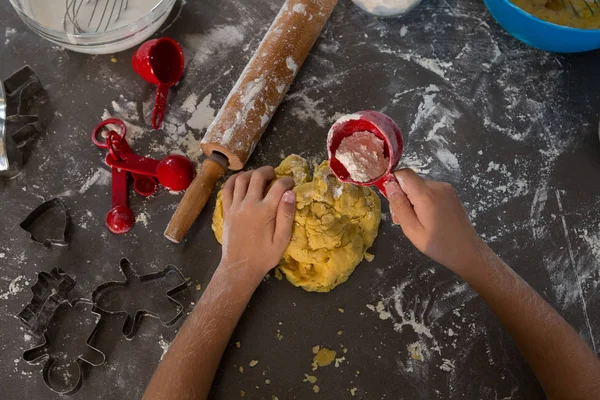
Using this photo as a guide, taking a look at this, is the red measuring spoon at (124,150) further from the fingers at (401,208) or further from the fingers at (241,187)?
the fingers at (401,208)

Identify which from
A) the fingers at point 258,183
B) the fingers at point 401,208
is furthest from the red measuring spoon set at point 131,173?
the fingers at point 401,208

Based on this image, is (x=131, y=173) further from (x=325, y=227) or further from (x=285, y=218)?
(x=325, y=227)

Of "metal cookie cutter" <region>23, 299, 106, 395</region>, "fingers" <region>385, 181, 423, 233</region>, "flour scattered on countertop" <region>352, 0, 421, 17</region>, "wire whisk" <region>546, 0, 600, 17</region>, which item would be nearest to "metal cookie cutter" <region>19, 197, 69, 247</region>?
"metal cookie cutter" <region>23, 299, 106, 395</region>

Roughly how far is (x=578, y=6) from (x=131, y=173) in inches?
58.1

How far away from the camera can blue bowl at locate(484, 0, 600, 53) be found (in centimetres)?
145

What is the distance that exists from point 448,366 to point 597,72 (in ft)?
3.55

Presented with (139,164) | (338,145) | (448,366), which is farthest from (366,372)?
(139,164)

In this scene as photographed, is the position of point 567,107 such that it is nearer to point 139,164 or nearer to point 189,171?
point 189,171

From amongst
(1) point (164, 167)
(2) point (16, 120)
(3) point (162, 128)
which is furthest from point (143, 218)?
(2) point (16, 120)

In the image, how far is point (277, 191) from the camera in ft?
4.37

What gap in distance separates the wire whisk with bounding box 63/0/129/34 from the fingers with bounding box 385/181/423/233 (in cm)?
103

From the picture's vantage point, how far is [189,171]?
1515 millimetres

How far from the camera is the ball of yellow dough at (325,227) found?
132 cm

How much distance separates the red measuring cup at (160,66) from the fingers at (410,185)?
0.81 metres
